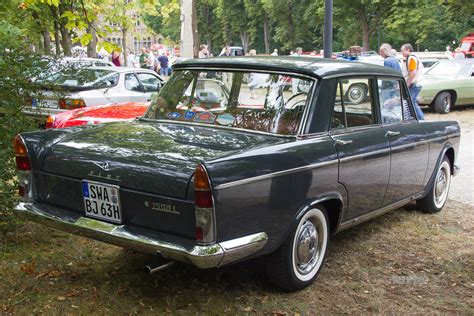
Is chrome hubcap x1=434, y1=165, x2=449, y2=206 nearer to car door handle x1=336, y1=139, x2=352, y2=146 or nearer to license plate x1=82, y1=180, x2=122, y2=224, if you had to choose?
car door handle x1=336, y1=139, x2=352, y2=146

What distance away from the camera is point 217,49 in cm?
7288

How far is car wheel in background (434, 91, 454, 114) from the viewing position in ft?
51.5

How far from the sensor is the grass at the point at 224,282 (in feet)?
12.4

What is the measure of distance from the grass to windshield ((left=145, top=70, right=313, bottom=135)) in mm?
1217

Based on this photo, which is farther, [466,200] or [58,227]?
[466,200]

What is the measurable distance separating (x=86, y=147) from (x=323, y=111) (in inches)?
71.5

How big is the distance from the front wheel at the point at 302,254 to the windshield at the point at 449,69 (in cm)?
1340

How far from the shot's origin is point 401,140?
5184 mm

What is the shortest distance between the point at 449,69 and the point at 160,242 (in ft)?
49.4

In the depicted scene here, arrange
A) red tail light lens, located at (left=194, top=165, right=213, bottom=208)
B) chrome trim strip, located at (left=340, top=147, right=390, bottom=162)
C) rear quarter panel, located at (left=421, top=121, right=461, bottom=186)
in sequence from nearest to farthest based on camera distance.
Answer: red tail light lens, located at (left=194, top=165, right=213, bottom=208)
chrome trim strip, located at (left=340, top=147, right=390, bottom=162)
rear quarter panel, located at (left=421, top=121, right=461, bottom=186)

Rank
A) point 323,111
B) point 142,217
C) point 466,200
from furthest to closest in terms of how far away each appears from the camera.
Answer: point 466,200, point 323,111, point 142,217

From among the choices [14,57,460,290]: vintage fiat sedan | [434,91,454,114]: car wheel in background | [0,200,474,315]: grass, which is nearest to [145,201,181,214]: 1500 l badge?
[14,57,460,290]: vintage fiat sedan

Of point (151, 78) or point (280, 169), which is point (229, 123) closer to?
point (280, 169)

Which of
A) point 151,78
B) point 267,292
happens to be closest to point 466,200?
point 267,292
